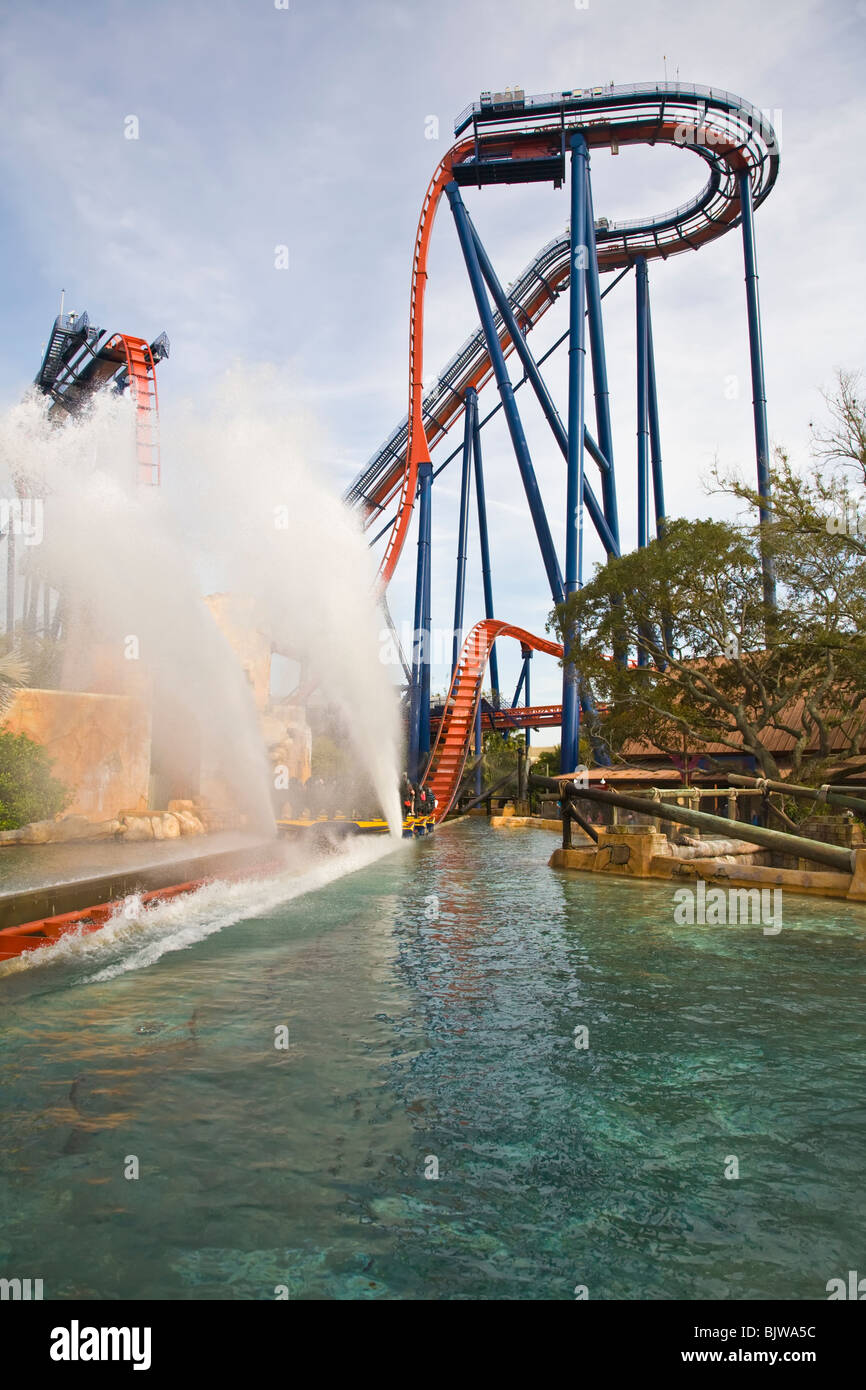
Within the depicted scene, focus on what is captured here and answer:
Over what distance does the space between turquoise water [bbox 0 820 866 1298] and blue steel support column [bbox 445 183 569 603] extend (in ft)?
63.7

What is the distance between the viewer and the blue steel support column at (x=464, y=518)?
31247 mm

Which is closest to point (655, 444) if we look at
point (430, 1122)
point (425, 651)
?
point (425, 651)

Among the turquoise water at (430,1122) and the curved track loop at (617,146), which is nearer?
the turquoise water at (430,1122)

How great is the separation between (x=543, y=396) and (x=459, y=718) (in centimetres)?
1048

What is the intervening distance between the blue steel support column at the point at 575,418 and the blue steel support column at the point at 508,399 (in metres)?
1.78

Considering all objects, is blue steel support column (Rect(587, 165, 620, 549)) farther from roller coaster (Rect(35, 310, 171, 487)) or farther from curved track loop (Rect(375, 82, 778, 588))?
roller coaster (Rect(35, 310, 171, 487))

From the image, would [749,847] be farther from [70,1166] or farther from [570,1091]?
[70,1166]

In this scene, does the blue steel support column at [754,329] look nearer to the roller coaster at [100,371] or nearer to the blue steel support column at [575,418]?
the blue steel support column at [575,418]

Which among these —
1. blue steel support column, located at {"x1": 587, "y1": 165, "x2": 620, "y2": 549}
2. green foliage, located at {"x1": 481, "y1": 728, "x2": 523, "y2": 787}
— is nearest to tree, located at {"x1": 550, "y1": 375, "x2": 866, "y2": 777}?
blue steel support column, located at {"x1": 587, "y1": 165, "x2": 620, "y2": 549}

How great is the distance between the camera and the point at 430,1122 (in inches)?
125

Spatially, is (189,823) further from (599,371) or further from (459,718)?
(599,371)

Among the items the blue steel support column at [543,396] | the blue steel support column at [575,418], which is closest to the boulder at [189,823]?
the blue steel support column at [575,418]

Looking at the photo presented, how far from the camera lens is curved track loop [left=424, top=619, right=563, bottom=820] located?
84.9 feet

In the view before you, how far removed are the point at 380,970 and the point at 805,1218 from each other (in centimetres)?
345
